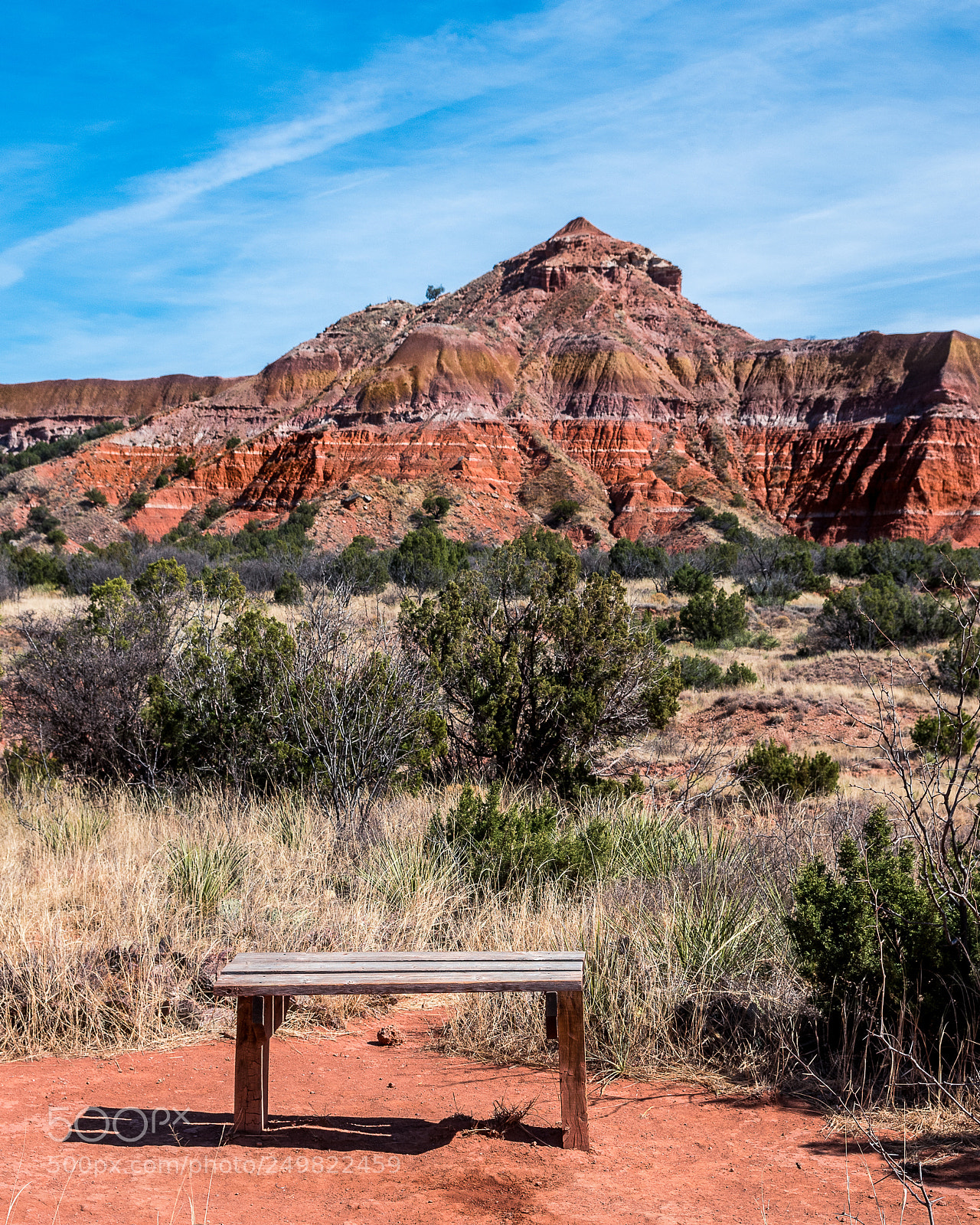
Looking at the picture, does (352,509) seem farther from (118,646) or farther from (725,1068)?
(725,1068)

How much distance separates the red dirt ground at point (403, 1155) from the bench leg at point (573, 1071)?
7 cm

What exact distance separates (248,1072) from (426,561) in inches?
1060

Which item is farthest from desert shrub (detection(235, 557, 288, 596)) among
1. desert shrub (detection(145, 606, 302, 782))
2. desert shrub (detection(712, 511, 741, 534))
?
desert shrub (detection(712, 511, 741, 534))

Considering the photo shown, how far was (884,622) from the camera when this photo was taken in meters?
19.4

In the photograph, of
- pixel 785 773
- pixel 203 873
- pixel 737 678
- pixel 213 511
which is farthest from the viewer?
pixel 213 511

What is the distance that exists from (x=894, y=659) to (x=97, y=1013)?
16.0 meters

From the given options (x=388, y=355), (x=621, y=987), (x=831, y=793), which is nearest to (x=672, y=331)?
(x=388, y=355)

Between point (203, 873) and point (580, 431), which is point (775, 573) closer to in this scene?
point (203, 873)

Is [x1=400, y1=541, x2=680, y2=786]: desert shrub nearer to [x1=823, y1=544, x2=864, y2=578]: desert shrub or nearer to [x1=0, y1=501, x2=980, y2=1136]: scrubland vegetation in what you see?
[x1=0, y1=501, x2=980, y2=1136]: scrubland vegetation

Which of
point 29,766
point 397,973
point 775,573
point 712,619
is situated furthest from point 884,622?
point 397,973

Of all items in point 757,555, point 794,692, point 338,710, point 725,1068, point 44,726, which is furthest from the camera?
point 757,555

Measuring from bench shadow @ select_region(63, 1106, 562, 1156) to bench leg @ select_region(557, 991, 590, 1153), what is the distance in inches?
4.3

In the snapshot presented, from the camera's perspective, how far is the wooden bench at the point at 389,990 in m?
3.31

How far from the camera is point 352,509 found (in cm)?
4950
